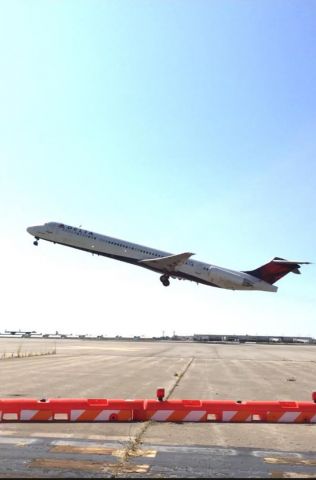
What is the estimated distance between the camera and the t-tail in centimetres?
7443

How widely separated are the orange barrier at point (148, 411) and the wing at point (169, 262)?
52.0 metres

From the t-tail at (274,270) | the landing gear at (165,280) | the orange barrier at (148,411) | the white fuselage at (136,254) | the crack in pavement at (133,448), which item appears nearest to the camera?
the crack in pavement at (133,448)

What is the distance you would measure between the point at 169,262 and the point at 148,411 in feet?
182

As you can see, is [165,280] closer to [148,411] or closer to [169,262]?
[169,262]

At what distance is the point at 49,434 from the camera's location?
10727 mm

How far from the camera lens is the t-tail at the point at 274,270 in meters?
74.4

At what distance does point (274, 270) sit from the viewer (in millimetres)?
74625

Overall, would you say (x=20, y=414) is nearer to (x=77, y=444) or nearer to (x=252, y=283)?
(x=77, y=444)

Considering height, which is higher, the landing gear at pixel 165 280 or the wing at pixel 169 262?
the wing at pixel 169 262

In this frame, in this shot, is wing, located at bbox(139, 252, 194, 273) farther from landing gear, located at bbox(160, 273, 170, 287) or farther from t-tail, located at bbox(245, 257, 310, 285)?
t-tail, located at bbox(245, 257, 310, 285)

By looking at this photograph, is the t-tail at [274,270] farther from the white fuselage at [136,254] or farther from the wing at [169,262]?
the wing at [169,262]

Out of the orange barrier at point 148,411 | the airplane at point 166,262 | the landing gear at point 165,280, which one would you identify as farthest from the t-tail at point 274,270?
the orange barrier at point 148,411

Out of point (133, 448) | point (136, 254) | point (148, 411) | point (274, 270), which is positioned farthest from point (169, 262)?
point (133, 448)

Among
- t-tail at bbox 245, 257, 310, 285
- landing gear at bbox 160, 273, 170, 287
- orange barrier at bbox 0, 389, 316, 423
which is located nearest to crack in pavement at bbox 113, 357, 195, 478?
orange barrier at bbox 0, 389, 316, 423
